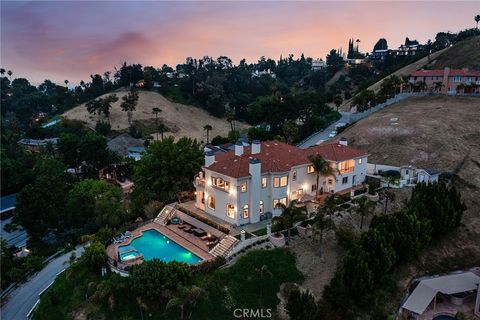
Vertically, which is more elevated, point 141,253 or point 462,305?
point 141,253

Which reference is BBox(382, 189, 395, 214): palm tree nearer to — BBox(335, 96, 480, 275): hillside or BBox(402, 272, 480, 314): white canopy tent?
BBox(335, 96, 480, 275): hillside

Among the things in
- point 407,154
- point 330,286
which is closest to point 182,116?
point 407,154

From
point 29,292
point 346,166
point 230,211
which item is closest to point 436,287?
point 346,166

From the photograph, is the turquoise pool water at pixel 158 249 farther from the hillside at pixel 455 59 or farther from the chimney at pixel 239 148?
the hillside at pixel 455 59

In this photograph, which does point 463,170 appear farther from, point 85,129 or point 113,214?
point 85,129

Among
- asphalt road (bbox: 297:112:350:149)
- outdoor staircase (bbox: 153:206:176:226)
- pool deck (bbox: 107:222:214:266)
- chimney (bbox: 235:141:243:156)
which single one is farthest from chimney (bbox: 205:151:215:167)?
asphalt road (bbox: 297:112:350:149)

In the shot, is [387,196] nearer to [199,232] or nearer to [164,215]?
[199,232]
